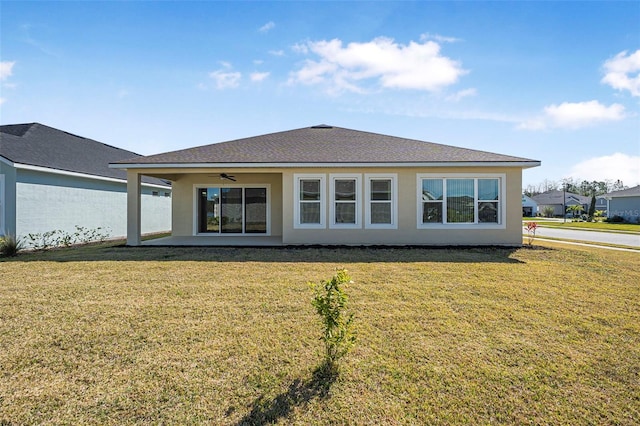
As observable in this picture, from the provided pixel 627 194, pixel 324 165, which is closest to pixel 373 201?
pixel 324 165

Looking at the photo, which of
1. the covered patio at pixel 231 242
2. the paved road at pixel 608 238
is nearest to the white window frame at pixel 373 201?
the covered patio at pixel 231 242

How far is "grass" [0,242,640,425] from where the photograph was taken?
291cm

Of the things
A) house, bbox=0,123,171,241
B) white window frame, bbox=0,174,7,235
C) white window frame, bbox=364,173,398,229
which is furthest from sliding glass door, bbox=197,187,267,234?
white window frame, bbox=0,174,7,235

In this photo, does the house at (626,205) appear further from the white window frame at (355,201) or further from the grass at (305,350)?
the white window frame at (355,201)

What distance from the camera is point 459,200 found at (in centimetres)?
1152

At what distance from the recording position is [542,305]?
550cm

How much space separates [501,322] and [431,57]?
35.9ft

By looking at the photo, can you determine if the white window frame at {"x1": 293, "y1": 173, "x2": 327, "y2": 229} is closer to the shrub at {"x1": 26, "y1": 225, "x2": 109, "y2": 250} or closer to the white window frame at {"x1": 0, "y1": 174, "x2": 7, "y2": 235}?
the shrub at {"x1": 26, "y1": 225, "x2": 109, "y2": 250}

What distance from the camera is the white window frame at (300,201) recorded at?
11492mm

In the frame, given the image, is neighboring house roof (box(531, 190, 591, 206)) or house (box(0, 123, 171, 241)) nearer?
house (box(0, 123, 171, 241))

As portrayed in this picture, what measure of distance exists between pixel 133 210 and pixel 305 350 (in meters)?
10.2

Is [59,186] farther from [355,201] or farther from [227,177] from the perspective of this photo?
[355,201]

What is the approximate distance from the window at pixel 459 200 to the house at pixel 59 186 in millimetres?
14114

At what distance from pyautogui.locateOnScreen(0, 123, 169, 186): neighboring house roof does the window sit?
14.2 metres
